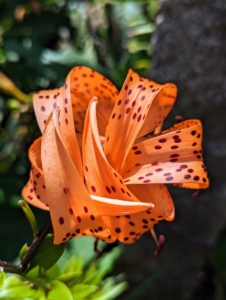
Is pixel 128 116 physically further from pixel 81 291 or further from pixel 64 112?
pixel 81 291

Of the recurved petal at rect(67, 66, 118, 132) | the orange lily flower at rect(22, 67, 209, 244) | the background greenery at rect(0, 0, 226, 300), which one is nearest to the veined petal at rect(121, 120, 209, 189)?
the orange lily flower at rect(22, 67, 209, 244)

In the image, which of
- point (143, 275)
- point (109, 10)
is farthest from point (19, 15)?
point (143, 275)

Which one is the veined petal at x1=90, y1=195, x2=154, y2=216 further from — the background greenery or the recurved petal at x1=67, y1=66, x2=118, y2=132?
the background greenery

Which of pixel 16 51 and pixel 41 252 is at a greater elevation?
pixel 16 51

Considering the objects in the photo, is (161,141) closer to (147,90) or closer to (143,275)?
(147,90)

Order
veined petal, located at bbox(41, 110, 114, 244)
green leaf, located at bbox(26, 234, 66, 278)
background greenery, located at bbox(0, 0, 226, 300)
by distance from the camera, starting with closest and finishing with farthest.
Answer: veined petal, located at bbox(41, 110, 114, 244), green leaf, located at bbox(26, 234, 66, 278), background greenery, located at bbox(0, 0, 226, 300)

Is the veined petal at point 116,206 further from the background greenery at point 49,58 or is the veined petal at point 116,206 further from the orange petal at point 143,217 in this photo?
the background greenery at point 49,58

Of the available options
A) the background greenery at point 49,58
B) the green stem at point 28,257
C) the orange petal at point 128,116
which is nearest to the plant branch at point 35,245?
the green stem at point 28,257
